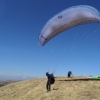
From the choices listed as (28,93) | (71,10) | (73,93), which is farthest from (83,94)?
(71,10)

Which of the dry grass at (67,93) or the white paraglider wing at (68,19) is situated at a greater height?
the white paraglider wing at (68,19)

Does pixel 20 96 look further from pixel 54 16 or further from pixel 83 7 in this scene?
pixel 83 7

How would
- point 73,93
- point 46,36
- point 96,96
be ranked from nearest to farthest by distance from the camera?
1. point 96,96
2. point 73,93
3. point 46,36

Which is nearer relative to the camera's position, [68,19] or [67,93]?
[67,93]

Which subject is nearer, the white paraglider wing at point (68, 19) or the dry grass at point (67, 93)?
the dry grass at point (67, 93)

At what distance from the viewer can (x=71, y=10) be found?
26562 millimetres

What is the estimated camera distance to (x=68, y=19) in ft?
90.9

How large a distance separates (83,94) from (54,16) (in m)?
11.6

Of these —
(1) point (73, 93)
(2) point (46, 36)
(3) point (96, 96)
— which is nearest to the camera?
(3) point (96, 96)

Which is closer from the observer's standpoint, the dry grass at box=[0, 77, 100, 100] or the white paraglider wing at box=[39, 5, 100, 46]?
the dry grass at box=[0, 77, 100, 100]

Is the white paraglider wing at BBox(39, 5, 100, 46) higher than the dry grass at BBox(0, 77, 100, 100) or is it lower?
higher

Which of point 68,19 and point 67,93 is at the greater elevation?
point 68,19

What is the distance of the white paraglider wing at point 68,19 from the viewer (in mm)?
25797

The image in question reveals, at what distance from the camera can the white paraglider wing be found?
25797mm
